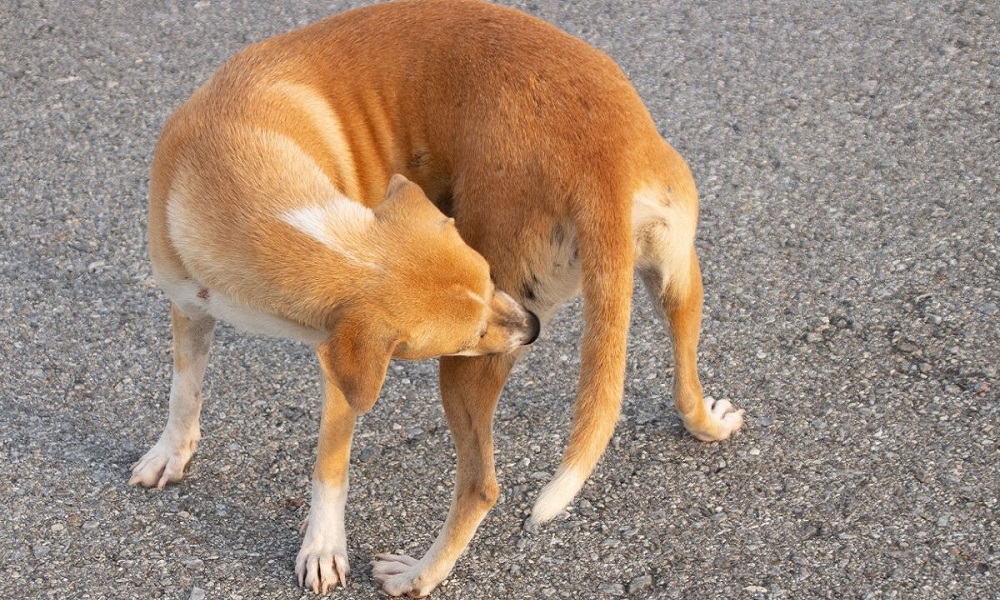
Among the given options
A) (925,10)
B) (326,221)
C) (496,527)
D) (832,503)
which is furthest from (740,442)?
(925,10)

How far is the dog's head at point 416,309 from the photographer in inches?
121

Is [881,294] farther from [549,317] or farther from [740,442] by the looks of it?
[549,317]

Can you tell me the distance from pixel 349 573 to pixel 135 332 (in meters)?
1.70

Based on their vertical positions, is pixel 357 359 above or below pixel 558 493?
above

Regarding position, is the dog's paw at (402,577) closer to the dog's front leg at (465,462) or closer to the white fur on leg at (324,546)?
the dog's front leg at (465,462)

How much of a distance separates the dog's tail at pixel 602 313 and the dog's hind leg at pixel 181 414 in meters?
1.48

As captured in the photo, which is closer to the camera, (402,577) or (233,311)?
(233,311)

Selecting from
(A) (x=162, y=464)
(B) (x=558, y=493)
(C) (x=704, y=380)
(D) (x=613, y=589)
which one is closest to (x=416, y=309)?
(B) (x=558, y=493)

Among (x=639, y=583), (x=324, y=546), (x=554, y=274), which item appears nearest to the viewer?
(x=554, y=274)

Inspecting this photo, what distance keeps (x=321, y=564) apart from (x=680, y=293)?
145 centimetres

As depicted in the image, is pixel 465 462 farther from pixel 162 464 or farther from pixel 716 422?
pixel 162 464

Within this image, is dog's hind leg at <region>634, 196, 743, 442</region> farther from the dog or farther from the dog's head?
the dog's head

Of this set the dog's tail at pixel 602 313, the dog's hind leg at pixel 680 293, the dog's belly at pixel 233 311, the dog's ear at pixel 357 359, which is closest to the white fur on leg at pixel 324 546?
the dog's belly at pixel 233 311

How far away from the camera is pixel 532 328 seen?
11.0ft
